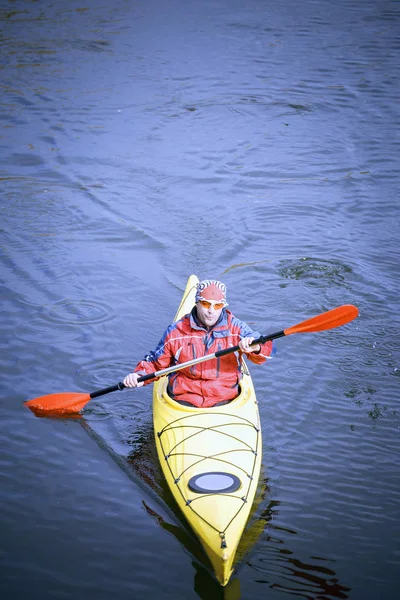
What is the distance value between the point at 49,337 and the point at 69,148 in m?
6.66

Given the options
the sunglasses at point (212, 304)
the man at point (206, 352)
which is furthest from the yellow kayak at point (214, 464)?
the sunglasses at point (212, 304)

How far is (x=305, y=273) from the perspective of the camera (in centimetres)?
910

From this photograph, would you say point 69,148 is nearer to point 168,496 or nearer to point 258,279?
point 258,279

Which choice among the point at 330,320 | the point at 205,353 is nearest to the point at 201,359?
the point at 205,353

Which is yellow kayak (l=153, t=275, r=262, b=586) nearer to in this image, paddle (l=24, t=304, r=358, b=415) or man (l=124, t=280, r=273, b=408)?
man (l=124, t=280, r=273, b=408)

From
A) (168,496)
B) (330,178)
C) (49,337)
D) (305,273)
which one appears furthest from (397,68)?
(168,496)

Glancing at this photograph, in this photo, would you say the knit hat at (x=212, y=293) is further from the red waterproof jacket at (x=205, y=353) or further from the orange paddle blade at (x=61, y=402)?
the orange paddle blade at (x=61, y=402)

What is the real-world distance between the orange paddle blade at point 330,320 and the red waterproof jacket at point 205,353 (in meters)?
0.30

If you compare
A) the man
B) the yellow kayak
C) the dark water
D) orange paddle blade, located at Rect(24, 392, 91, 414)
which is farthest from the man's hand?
orange paddle blade, located at Rect(24, 392, 91, 414)

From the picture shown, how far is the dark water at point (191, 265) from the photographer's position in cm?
479

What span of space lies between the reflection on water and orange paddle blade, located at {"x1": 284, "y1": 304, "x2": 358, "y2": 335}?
4.28 feet

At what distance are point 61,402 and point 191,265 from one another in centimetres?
365

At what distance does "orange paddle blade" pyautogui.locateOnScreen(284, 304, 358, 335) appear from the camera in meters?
5.36

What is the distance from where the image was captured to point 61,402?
617 centimetres
